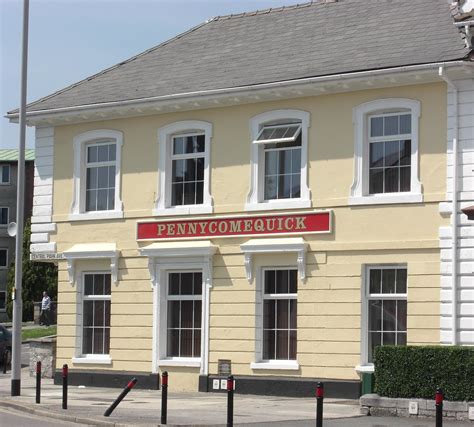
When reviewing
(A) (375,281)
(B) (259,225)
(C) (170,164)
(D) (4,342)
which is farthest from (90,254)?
(D) (4,342)

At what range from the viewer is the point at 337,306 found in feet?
81.0

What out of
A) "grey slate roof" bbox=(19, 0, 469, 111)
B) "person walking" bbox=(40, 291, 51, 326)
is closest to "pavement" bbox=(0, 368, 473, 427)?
"grey slate roof" bbox=(19, 0, 469, 111)

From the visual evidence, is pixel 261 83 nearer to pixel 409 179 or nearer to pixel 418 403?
pixel 409 179

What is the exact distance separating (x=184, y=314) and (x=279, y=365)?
10.0 feet

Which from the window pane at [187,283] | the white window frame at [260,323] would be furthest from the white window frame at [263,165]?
the window pane at [187,283]

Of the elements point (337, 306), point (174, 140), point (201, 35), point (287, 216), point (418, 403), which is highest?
point (201, 35)

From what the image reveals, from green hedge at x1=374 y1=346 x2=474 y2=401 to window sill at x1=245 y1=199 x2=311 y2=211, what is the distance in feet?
17.4

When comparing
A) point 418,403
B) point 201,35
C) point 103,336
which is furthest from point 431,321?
point 201,35

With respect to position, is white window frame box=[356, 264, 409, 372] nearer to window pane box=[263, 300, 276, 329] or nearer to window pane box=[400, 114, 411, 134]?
window pane box=[263, 300, 276, 329]

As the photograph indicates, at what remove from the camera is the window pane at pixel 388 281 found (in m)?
24.2

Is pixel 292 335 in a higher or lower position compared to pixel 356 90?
lower

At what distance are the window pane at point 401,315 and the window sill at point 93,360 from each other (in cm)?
767

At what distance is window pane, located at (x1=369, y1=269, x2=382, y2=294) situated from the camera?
24422 mm

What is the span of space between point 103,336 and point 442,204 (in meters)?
9.63
